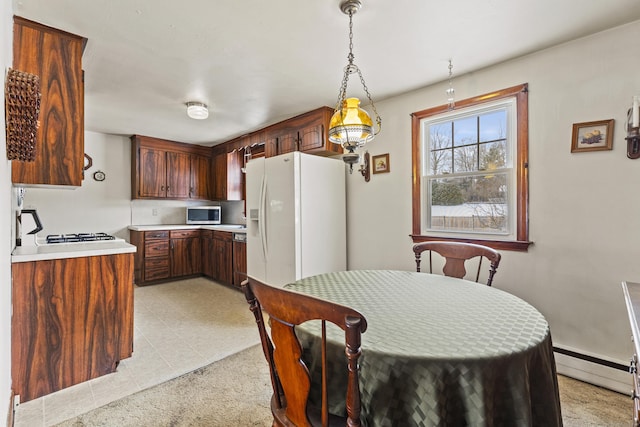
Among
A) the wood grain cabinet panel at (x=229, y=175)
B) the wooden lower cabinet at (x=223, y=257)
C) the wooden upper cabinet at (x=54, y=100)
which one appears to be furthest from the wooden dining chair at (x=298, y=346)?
the wood grain cabinet panel at (x=229, y=175)

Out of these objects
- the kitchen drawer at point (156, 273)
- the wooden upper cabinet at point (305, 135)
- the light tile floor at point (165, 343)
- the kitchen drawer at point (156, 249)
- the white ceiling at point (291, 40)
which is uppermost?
the white ceiling at point (291, 40)

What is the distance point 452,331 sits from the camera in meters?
1.06

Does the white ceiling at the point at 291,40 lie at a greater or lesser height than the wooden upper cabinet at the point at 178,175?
greater

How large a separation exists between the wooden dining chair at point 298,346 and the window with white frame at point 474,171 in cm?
200

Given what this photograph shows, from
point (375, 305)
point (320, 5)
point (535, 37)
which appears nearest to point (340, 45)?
point (320, 5)

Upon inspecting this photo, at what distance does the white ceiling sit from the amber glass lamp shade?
0.60 metres

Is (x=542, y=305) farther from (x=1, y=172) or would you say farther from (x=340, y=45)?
(x=1, y=172)

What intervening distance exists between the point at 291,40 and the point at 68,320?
2.34m

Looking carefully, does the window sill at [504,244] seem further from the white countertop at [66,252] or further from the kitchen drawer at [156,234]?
the kitchen drawer at [156,234]

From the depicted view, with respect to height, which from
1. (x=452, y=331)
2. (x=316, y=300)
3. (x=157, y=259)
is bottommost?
(x=157, y=259)

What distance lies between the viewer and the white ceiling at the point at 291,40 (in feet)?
5.52

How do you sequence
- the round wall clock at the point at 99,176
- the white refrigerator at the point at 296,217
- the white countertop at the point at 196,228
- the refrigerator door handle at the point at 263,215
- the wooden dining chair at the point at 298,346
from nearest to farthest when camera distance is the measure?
the wooden dining chair at the point at 298,346
the white refrigerator at the point at 296,217
the refrigerator door handle at the point at 263,215
the white countertop at the point at 196,228
the round wall clock at the point at 99,176

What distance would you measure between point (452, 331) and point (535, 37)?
2.06 m

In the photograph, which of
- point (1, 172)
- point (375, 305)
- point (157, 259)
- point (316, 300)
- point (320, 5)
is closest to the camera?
point (316, 300)
